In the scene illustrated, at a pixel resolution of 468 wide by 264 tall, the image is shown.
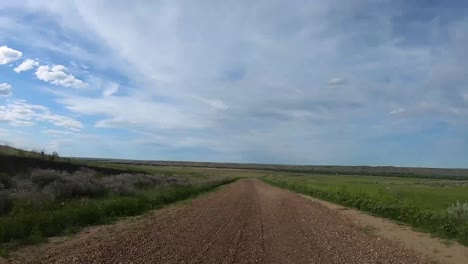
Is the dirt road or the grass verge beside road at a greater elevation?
the grass verge beside road

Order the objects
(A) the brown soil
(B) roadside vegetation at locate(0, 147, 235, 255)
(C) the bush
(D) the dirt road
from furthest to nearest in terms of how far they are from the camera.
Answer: (C) the bush
(B) roadside vegetation at locate(0, 147, 235, 255)
(A) the brown soil
(D) the dirt road

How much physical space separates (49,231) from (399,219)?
1640cm

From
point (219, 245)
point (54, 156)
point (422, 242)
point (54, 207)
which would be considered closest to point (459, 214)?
point (422, 242)

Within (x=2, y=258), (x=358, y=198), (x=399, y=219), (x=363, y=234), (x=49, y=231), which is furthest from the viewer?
(x=358, y=198)

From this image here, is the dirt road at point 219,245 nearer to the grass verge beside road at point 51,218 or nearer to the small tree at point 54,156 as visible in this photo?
the grass verge beside road at point 51,218

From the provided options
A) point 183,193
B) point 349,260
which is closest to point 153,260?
point 349,260

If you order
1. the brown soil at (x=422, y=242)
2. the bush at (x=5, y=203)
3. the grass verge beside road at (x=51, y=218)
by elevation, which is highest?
the bush at (x=5, y=203)

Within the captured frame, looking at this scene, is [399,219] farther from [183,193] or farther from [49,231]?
[183,193]

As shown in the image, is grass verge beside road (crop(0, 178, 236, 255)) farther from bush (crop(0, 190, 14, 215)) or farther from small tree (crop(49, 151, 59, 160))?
small tree (crop(49, 151, 59, 160))

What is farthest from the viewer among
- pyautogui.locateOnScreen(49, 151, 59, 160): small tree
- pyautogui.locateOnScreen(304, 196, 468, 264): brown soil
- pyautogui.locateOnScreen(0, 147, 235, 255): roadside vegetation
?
pyautogui.locateOnScreen(49, 151, 59, 160): small tree

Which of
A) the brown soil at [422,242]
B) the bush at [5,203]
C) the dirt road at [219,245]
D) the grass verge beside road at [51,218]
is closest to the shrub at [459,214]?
the brown soil at [422,242]

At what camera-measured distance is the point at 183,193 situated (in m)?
36.1

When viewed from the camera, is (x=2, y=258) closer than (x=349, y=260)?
Yes

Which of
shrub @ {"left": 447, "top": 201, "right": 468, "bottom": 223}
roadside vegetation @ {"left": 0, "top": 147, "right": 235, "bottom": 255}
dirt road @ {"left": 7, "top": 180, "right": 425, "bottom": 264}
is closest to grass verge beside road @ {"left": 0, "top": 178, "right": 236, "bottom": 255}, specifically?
roadside vegetation @ {"left": 0, "top": 147, "right": 235, "bottom": 255}
